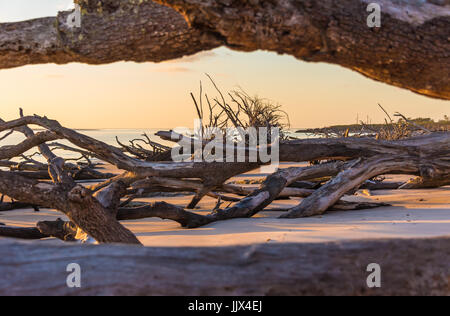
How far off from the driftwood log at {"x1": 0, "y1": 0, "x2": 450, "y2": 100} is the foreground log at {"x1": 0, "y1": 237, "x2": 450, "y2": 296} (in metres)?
1.13

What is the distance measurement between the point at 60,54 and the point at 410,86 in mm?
2405

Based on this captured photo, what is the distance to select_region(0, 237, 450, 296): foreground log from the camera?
6.80 ft

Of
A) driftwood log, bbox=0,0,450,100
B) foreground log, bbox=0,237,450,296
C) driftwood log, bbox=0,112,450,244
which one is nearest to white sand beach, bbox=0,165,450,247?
driftwood log, bbox=0,112,450,244

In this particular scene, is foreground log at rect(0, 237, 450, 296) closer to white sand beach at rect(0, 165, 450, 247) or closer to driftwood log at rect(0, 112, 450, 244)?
white sand beach at rect(0, 165, 450, 247)

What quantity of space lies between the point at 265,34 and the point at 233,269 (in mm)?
1306

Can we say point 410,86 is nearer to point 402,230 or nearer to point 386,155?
point 402,230

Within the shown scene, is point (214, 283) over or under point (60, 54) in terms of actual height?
under

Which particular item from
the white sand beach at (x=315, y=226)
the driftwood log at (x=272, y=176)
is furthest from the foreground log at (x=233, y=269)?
the driftwood log at (x=272, y=176)

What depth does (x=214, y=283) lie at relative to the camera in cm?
209

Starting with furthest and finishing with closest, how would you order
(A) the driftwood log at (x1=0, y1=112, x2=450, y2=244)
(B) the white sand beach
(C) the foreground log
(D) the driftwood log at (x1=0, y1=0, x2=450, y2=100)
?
(A) the driftwood log at (x1=0, y1=112, x2=450, y2=244)
(B) the white sand beach
(D) the driftwood log at (x1=0, y1=0, x2=450, y2=100)
(C) the foreground log

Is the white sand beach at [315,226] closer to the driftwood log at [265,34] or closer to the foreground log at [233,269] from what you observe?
the foreground log at [233,269]

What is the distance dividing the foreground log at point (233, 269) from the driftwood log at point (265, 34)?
1129 millimetres

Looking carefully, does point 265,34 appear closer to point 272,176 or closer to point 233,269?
point 233,269
